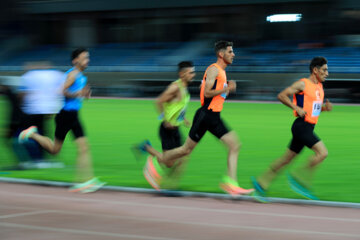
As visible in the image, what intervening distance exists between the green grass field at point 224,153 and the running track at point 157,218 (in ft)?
3.30

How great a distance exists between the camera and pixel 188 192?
7934mm

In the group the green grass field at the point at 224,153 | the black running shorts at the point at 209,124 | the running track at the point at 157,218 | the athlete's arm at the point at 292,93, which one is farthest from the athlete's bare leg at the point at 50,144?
the athlete's arm at the point at 292,93

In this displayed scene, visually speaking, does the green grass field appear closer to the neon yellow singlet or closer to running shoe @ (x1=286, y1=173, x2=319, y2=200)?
running shoe @ (x1=286, y1=173, x2=319, y2=200)

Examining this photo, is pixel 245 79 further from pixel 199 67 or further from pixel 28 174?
pixel 28 174

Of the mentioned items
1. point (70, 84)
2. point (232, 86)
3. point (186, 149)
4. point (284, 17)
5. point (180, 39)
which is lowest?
point (186, 149)

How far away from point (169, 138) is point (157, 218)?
1870 mm

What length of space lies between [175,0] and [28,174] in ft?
123

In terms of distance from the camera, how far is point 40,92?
399 inches

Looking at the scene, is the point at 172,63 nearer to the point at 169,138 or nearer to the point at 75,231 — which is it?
the point at 169,138

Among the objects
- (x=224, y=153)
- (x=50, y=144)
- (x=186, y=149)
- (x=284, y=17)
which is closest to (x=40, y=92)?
(x=50, y=144)

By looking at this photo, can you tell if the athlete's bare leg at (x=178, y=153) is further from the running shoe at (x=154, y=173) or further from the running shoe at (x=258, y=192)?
the running shoe at (x=258, y=192)

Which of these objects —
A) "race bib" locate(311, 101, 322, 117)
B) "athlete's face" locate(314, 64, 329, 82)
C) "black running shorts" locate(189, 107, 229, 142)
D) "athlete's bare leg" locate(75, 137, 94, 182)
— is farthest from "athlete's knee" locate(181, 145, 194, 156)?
"athlete's face" locate(314, 64, 329, 82)

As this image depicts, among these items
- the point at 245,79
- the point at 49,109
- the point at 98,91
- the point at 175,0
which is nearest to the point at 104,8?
the point at 175,0

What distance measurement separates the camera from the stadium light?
42259 mm
